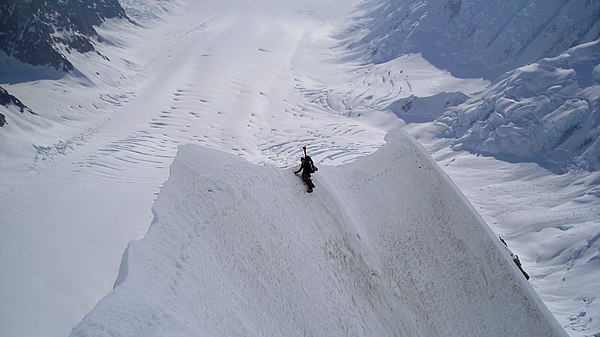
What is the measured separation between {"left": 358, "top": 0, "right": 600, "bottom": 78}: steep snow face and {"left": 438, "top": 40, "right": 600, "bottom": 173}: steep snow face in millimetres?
12884

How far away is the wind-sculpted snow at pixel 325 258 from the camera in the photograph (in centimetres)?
1405

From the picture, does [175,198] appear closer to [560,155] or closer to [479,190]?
[479,190]

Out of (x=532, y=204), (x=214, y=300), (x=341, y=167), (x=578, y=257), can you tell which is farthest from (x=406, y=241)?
(x=532, y=204)

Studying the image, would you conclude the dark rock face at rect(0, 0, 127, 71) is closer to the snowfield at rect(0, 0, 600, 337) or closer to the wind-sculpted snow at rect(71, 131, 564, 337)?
the snowfield at rect(0, 0, 600, 337)

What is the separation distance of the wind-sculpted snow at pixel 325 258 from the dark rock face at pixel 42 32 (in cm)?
8870

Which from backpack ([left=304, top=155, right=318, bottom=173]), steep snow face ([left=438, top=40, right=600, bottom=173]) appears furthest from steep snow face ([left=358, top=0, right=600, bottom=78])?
backpack ([left=304, top=155, right=318, bottom=173])

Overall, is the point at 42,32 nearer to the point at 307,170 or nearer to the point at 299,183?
the point at 299,183

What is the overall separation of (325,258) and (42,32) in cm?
9998

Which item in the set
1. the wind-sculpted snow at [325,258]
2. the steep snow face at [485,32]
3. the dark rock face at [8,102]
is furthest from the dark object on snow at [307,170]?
the steep snow face at [485,32]

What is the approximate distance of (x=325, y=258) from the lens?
19.0 meters

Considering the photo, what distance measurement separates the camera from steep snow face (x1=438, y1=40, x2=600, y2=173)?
80.5 metres

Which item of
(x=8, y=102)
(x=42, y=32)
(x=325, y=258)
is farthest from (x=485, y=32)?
(x=325, y=258)

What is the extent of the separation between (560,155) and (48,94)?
349ft

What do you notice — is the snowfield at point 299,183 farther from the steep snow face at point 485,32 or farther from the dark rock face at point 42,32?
the dark rock face at point 42,32
